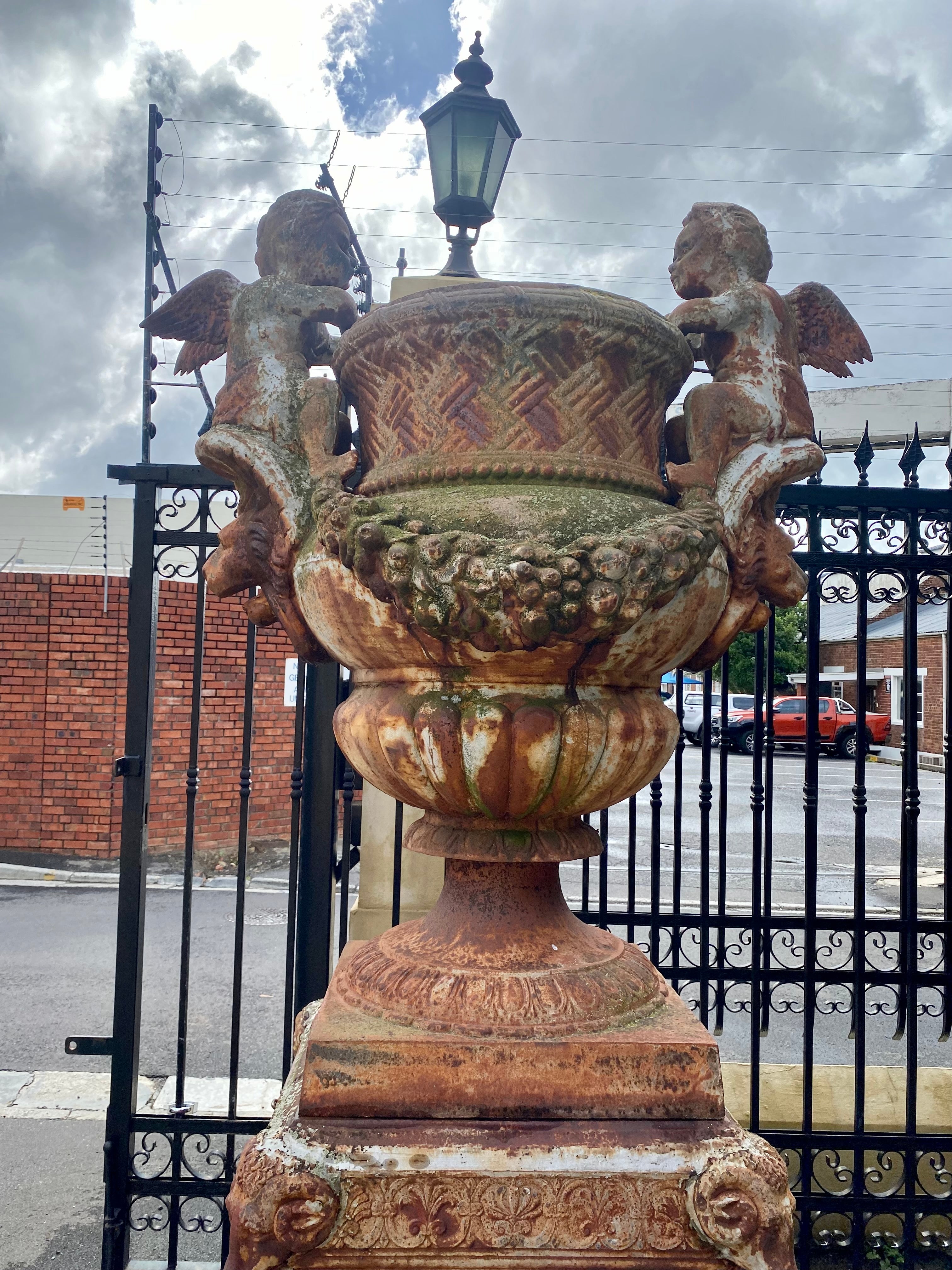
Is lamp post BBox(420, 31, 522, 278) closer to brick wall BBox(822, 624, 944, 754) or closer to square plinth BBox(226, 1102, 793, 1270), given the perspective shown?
square plinth BBox(226, 1102, 793, 1270)

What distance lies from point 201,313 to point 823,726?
59.2ft

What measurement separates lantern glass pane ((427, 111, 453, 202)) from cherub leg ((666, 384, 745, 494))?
204 cm

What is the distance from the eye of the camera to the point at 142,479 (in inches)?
96.9

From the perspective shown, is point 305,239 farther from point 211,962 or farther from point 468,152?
point 211,962

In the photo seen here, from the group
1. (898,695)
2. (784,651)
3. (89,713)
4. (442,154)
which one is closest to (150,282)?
(442,154)

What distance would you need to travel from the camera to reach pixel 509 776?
135 cm

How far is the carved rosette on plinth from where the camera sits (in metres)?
1.20

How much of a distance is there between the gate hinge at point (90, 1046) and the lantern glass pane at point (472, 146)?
3.19 m

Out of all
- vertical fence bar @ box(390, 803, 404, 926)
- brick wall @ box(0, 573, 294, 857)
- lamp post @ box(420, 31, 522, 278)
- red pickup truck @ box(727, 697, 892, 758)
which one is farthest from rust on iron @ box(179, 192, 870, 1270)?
red pickup truck @ box(727, 697, 892, 758)

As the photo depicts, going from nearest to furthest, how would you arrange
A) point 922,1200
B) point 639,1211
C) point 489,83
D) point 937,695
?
point 639,1211 → point 922,1200 → point 489,83 → point 937,695

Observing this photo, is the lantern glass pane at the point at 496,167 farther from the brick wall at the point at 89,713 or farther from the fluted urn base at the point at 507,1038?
the brick wall at the point at 89,713

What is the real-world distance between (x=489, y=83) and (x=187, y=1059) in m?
4.39

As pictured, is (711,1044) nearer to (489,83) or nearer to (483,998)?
(483,998)

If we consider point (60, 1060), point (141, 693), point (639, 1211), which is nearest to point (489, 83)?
point (141, 693)
